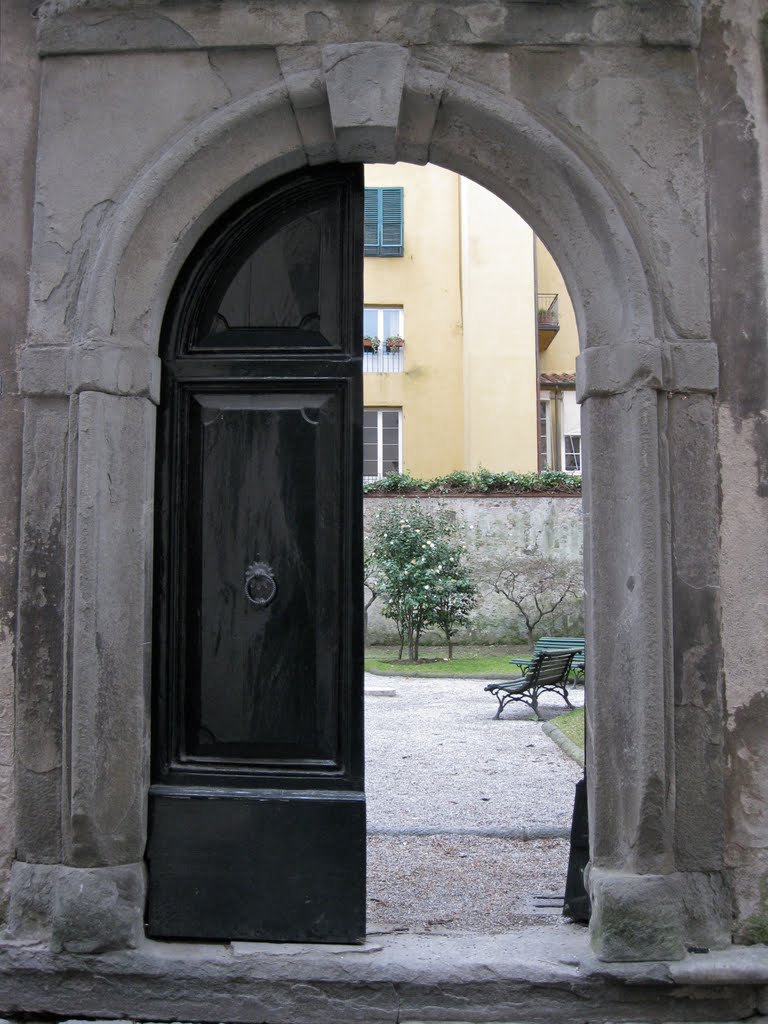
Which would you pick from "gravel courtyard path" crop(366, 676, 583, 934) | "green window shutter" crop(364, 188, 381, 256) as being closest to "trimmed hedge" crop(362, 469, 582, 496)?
"green window shutter" crop(364, 188, 381, 256)

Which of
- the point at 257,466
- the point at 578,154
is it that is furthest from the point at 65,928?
the point at 578,154

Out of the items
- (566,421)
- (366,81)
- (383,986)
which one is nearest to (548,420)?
(566,421)

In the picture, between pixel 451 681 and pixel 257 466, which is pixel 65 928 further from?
pixel 451 681

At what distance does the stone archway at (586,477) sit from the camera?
130 inches

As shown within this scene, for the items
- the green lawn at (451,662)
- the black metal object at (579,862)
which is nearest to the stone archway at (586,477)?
the black metal object at (579,862)

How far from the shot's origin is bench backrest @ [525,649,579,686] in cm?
1027

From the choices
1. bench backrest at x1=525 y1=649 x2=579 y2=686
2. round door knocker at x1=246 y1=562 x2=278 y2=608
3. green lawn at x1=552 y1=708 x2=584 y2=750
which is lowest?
green lawn at x1=552 y1=708 x2=584 y2=750

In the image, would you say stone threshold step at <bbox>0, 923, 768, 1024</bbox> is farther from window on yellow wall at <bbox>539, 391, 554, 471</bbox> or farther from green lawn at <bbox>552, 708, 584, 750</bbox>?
window on yellow wall at <bbox>539, 391, 554, 471</bbox>

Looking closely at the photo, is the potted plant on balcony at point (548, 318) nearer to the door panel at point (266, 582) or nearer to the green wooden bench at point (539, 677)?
the green wooden bench at point (539, 677)

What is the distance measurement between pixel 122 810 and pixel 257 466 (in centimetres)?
131

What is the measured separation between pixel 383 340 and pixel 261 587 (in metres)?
17.6

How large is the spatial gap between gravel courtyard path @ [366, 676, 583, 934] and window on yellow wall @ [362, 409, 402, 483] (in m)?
10.2

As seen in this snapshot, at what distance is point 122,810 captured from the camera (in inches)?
134

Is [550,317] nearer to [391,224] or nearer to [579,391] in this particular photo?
[391,224]
